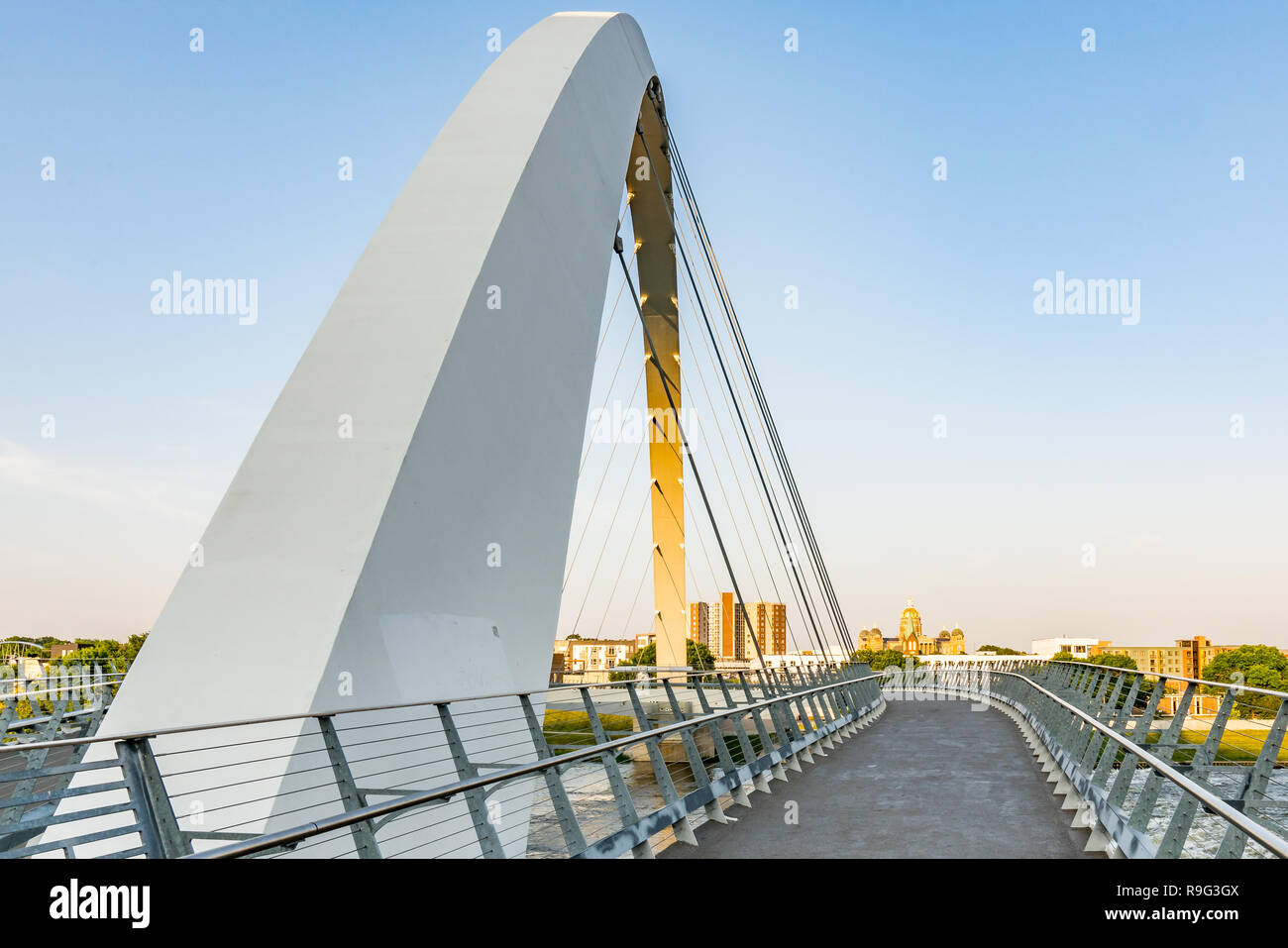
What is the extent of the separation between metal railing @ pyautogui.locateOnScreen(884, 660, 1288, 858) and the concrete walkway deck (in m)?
0.33

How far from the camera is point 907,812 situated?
331 inches

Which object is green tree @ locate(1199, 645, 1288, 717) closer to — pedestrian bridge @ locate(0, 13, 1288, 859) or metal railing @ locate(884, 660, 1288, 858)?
metal railing @ locate(884, 660, 1288, 858)

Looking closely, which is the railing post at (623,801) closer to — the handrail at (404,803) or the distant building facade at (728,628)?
the handrail at (404,803)

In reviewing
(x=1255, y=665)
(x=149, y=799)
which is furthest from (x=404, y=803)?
(x=1255, y=665)

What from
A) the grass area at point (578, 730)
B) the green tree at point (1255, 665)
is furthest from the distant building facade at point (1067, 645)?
the grass area at point (578, 730)

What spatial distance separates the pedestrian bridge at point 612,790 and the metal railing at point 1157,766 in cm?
2

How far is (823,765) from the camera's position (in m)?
12.0

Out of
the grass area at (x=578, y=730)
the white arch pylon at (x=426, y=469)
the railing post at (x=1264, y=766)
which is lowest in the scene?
the grass area at (x=578, y=730)

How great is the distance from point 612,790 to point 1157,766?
10.0 ft

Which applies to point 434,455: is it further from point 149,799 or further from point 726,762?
point 149,799

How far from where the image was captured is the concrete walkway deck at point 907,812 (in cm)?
682
